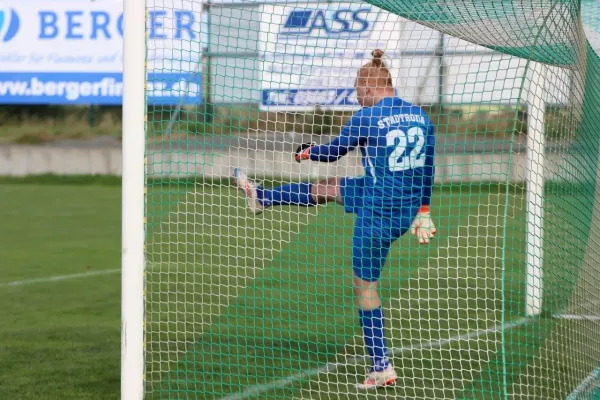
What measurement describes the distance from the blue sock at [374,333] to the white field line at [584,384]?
109 centimetres

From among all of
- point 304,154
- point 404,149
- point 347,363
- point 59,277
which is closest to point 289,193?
point 304,154

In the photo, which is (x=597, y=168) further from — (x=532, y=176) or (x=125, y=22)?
(x=125, y=22)

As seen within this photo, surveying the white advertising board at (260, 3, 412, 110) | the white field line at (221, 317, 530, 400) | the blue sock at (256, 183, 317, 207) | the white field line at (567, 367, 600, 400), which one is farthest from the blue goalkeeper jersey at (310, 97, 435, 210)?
the white field line at (567, 367, 600, 400)

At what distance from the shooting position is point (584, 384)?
5.36 m

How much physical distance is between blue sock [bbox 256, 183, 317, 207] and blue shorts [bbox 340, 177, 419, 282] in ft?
1.64

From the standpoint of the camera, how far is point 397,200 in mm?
5750

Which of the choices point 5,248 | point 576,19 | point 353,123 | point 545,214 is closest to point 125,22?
point 353,123

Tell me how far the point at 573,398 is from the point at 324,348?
196 centimetres

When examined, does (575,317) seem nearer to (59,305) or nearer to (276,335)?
(276,335)

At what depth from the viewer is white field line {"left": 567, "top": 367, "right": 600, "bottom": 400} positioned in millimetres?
5210

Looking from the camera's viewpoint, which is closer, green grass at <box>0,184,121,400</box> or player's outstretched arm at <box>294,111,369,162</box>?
player's outstretched arm at <box>294,111,369,162</box>

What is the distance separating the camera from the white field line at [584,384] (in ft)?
17.1

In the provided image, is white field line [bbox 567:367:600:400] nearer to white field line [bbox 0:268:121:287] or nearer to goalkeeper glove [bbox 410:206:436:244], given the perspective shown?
goalkeeper glove [bbox 410:206:436:244]

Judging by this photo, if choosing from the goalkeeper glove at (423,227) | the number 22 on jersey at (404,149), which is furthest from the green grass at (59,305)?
the number 22 on jersey at (404,149)
